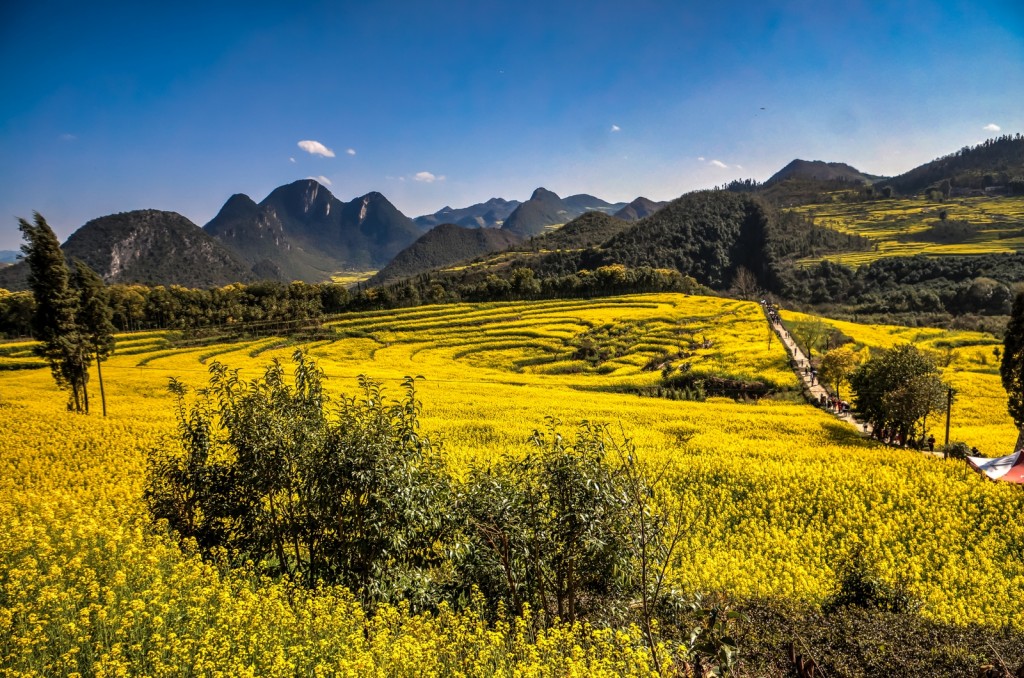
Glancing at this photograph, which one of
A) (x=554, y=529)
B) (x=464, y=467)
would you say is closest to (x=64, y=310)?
(x=464, y=467)

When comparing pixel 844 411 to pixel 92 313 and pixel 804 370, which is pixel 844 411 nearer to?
pixel 804 370

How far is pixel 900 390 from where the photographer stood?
85.0 ft

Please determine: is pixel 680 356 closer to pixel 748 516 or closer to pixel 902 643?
pixel 748 516

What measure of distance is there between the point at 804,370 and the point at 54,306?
56.1 m

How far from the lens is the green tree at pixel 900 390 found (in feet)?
84.0

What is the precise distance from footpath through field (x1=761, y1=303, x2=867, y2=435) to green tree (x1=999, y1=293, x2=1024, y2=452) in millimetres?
6805

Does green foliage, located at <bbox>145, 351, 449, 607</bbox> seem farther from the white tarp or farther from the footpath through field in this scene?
the footpath through field

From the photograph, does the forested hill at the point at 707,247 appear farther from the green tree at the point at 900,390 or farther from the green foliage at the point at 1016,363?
the green foliage at the point at 1016,363

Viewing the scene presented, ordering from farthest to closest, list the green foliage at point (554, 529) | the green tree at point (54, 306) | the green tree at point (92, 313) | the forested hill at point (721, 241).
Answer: the forested hill at point (721, 241) → the green tree at point (92, 313) → the green tree at point (54, 306) → the green foliage at point (554, 529)

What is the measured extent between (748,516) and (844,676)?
32.7 ft

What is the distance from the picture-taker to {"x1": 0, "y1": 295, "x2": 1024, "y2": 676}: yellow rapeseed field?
667 centimetres

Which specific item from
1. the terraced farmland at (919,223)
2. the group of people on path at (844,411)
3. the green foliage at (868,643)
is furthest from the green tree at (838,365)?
the terraced farmland at (919,223)

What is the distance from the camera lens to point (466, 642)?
319 inches

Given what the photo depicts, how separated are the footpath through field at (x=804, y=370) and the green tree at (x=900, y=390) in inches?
100
